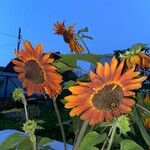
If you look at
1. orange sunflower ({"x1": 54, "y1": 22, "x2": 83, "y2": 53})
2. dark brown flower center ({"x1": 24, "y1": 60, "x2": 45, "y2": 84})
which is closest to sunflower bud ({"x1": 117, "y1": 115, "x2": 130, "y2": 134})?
dark brown flower center ({"x1": 24, "y1": 60, "x2": 45, "y2": 84})

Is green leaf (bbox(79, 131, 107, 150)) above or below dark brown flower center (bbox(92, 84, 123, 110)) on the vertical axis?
below

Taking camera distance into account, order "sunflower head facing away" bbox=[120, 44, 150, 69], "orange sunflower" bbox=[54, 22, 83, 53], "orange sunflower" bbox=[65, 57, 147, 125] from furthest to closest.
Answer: "orange sunflower" bbox=[54, 22, 83, 53]
"sunflower head facing away" bbox=[120, 44, 150, 69]
"orange sunflower" bbox=[65, 57, 147, 125]

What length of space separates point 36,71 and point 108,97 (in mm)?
130

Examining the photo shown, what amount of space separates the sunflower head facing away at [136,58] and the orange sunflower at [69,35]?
15 centimetres

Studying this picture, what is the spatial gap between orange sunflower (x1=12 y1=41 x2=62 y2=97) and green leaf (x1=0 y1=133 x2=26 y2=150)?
4.4 inches

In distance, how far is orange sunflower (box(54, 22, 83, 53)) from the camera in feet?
3.08

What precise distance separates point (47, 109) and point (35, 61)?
30.0ft

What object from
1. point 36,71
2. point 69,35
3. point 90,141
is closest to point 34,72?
point 36,71

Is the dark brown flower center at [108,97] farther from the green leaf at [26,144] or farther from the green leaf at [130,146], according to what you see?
the green leaf at [26,144]

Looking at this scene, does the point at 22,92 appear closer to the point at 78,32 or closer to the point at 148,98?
the point at 78,32

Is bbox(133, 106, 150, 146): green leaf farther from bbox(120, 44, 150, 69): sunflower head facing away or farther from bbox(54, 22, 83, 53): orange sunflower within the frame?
bbox(54, 22, 83, 53): orange sunflower

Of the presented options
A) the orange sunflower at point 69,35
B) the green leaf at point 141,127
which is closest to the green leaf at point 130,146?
the green leaf at point 141,127

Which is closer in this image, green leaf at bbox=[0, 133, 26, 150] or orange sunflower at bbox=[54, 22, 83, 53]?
green leaf at bbox=[0, 133, 26, 150]

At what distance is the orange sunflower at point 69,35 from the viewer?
94 cm
